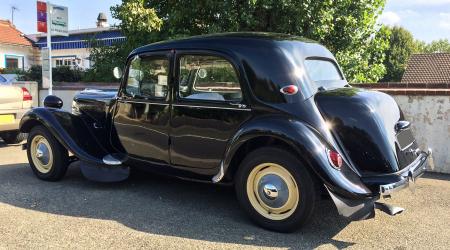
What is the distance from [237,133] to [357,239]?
1.37 meters

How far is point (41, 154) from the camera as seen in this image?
5750 millimetres

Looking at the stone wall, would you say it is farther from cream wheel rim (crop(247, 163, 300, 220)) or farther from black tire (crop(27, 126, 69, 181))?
black tire (crop(27, 126, 69, 181))

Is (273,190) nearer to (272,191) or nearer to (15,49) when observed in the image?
(272,191)

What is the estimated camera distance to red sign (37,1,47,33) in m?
11.1

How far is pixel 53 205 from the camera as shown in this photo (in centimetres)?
479

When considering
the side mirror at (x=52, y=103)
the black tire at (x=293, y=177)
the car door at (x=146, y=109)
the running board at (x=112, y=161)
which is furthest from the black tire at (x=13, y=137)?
the black tire at (x=293, y=177)

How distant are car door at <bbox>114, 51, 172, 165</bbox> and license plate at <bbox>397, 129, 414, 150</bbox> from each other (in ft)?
7.42

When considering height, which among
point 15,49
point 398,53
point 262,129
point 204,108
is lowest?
point 262,129

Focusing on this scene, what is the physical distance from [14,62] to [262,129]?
31193mm

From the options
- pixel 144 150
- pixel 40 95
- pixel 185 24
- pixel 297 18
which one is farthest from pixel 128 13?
pixel 144 150

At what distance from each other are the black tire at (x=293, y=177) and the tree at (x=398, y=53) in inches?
1918

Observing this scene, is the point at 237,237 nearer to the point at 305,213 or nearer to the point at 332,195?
the point at 305,213

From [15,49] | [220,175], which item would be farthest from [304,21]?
[15,49]

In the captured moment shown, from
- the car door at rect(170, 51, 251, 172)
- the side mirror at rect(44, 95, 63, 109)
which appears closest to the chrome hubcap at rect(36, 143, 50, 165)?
the side mirror at rect(44, 95, 63, 109)
